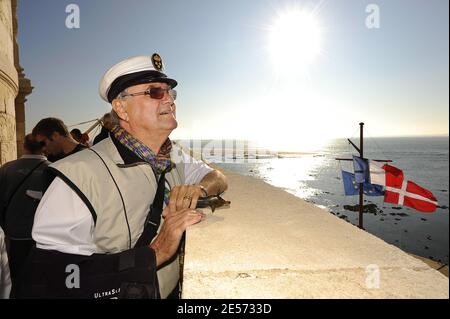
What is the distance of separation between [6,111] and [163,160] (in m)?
4.32

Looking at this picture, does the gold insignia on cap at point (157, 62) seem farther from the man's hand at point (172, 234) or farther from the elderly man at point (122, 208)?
the man's hand at point (172, 234)

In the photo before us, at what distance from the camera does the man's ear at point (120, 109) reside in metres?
1.99

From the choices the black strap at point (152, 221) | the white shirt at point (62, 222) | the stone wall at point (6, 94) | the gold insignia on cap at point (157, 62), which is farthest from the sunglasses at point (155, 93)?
the stone wall at point (6, 94)

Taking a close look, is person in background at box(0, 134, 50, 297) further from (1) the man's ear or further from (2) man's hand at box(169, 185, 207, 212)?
(2) man's hand at box(169, 185, 207, 212)

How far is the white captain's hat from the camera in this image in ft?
6.38

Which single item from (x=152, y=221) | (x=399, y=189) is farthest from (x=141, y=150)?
(x=399, y=189)

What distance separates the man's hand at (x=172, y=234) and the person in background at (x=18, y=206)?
2.41 metres

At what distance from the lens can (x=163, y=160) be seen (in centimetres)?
205

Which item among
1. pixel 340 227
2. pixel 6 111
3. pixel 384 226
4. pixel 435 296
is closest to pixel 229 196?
pixel 340 227

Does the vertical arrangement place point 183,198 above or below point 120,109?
below

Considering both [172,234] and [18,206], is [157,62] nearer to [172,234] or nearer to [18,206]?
[172,234]

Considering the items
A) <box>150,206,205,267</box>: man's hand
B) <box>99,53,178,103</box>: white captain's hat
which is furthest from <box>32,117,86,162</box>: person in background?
<box>150,206,205,267</box>: man's hand

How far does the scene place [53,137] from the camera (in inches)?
149

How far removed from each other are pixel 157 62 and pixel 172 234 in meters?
1.38
